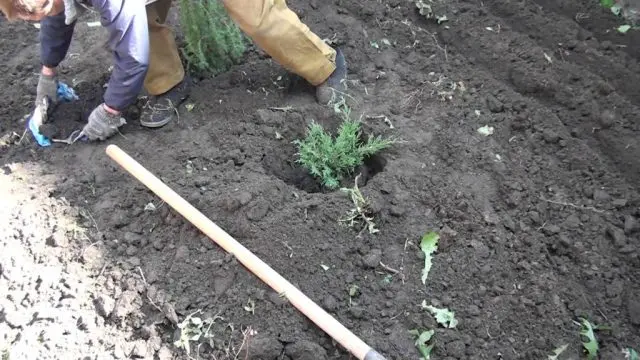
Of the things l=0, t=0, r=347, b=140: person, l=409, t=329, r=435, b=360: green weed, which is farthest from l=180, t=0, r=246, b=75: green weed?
l=409, t=329, r=435, b=360: green weed

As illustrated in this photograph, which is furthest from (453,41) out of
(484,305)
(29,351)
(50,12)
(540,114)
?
(29,351)

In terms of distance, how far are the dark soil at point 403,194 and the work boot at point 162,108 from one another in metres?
0.07

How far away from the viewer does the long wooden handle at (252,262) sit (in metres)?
2.41

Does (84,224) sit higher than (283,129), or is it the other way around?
(283,129)

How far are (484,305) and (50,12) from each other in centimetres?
252

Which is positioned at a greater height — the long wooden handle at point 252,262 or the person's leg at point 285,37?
the person's leg at point 285,37

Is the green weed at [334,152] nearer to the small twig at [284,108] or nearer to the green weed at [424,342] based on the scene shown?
the small twig at [284,108]

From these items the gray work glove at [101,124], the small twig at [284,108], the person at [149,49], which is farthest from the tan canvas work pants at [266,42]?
the gray work glove at [101,124]

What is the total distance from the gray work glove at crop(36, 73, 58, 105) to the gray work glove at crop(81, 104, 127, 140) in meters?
0.42

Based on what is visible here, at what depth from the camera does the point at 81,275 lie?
2807mm

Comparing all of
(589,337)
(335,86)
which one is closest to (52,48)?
(335,86)

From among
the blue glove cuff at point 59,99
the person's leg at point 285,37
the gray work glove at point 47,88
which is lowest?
the blue glove cuff at point 59,99

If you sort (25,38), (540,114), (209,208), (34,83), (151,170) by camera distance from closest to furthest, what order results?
1. (209,208)
2. (151,170)
3. (540,114)
4. (34,83)
5. (25,38)

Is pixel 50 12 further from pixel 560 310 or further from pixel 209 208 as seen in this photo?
pixel 560 310
